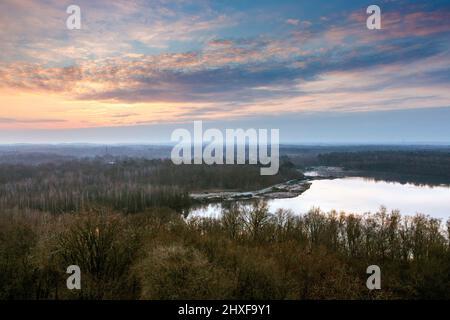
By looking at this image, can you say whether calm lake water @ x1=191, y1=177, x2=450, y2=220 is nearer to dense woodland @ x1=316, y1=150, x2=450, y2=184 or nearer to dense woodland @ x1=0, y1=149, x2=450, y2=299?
dense woodland @ x1=316, y1=150, x2=450, y2=184

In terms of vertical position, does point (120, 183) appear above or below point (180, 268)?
below

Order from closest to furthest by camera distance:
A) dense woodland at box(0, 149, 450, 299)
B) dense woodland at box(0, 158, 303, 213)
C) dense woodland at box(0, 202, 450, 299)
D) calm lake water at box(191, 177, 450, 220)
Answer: dense woodland at box(0, 202, 450, 299), dense woodland at box(0, 149, 450, 299), calm lake water at box(191, 177, 450, 220), dense woodland at box(0, 158, 303, 213)

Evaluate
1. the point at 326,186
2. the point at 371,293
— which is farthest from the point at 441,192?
the point at 371,293

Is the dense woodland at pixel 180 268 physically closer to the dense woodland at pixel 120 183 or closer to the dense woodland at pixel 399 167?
the dense woodland at pixel 120 183

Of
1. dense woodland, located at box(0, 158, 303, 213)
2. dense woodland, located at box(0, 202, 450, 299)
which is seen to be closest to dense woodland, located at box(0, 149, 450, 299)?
dense woodland, located at box(0, 202, 450, 299)

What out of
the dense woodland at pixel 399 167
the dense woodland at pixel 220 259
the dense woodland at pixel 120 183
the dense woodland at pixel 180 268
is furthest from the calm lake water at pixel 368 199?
the dense woodland at pixel 180 268

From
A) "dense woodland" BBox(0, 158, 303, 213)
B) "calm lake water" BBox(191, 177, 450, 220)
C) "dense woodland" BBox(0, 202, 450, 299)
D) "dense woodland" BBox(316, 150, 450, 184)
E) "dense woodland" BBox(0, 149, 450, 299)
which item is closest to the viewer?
Answer: "dense woodland" BBox(0, 202, 450, 299)

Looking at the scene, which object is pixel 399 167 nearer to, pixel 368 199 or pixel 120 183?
pixel 368 199

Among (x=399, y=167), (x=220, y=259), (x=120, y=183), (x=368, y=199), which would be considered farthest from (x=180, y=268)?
(x=399, y=167)
